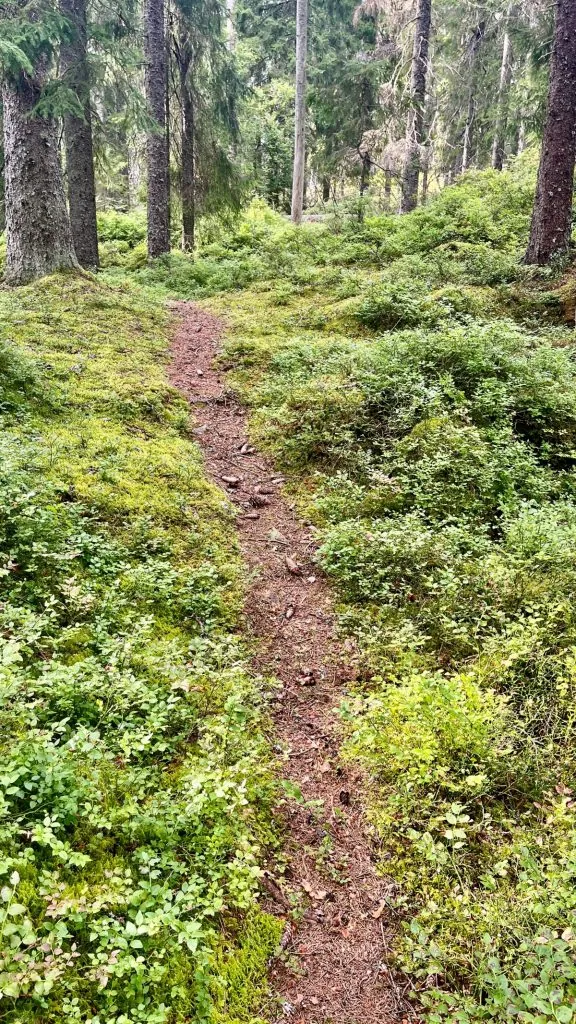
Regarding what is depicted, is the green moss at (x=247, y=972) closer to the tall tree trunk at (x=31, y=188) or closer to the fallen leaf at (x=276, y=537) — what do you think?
the fallen leaf at (x=276, y=537)

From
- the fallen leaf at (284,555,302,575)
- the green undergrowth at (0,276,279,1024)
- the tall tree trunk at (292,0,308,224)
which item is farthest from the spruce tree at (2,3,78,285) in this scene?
the tall tree trunk at (292,0,308,224)

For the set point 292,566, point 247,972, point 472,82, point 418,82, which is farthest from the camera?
point 472,82

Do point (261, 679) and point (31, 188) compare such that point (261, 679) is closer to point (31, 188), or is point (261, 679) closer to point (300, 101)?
point (31, 188)

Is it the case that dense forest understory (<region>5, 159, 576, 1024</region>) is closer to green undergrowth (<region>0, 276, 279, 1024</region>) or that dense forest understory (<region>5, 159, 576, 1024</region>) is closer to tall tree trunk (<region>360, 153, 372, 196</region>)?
green undergrowth (<region>0, 276, 279, 1024</region>)

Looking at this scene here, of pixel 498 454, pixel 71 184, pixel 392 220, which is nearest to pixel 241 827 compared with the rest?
pixel 498 454

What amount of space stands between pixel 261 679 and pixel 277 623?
31.0 inches

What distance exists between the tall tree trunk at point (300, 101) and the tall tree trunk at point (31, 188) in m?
12.0

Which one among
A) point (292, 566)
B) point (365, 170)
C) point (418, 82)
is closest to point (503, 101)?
point (418, 82)

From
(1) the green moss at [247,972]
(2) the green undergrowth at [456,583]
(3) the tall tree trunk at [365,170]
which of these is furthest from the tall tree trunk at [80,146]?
(1) the green moss at [247,972]

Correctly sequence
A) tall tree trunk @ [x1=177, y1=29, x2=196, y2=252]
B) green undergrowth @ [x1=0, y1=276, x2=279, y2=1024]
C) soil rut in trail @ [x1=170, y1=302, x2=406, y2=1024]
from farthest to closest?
tall tree trunk @ [x1=177, y1=29, x2=196, y2=252]
soil rut in trail @ [x1=170, y1=302, x2=406, y2=1024]
green undergrowth @ [x1=0, y1=276, x2=279, y2=1024]

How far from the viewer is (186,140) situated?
1731cm

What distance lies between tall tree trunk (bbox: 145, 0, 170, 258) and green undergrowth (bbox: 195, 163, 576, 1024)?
21.3ft

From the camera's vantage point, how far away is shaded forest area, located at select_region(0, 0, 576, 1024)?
2439 mm

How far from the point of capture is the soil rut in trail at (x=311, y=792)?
102 inches
